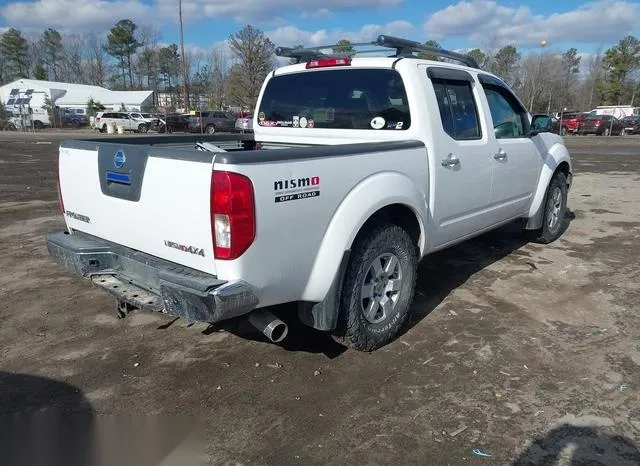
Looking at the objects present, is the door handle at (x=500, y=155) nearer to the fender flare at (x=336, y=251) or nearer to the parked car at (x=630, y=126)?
the fender flare at (x=336, y=251)

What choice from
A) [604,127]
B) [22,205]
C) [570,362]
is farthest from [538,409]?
[604,127]

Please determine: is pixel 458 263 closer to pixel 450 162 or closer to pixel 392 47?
pixel 450 162

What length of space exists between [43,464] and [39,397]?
65 cm

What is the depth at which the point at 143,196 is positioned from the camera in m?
3.11

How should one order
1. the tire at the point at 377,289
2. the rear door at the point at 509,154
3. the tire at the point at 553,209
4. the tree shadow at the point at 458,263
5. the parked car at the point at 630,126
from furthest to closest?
the parked car at the point at 630,126 → the tire at the point at 553,209 → the rear door at the point at 509,154 → the tree shadow at the point at 458,263 → the tire at the point at 377,289

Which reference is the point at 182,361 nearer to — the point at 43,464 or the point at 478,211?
the point at 43,464

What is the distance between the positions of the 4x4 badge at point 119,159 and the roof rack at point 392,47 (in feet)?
7.07

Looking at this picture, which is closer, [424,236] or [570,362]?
[570,362]

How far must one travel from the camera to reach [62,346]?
393 centimetres

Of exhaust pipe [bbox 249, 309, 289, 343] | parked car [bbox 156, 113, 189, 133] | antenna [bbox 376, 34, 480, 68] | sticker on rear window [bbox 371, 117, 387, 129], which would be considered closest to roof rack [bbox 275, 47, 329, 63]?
antenna [bbox 376, 34, 480, 68]

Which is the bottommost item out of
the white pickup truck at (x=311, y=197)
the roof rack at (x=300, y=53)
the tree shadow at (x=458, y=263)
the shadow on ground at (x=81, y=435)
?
the shadow on ground at (x=81, y=435)

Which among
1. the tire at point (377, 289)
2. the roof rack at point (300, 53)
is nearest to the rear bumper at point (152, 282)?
the tire at point (377, 289)

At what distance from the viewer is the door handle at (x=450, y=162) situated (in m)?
4.17

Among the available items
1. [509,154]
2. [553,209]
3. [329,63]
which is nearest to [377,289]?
[329,63]
